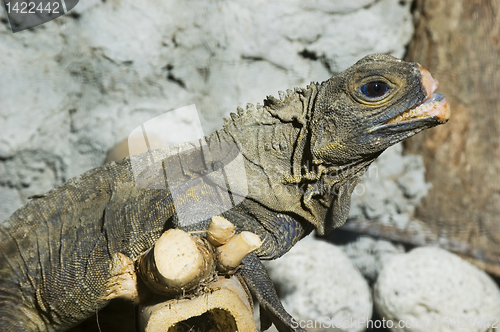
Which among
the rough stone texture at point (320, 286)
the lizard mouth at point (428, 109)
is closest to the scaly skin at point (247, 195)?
the lizard mouth at point (428, 109)

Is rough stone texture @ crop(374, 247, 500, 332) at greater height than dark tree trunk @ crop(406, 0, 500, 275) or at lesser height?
lesser

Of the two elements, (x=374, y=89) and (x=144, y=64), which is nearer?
(x=374, y=89)

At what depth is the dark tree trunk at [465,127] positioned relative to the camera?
12.3 ft

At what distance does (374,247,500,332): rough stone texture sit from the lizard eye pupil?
2042 mm

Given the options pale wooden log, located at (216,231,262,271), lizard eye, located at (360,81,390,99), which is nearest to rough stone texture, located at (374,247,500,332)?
lizard eye, located at (360,81,390,99)

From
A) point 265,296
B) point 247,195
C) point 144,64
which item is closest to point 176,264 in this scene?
point 265,296

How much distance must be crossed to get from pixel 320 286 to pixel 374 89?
6.31ft

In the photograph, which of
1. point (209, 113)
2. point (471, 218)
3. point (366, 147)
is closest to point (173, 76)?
point (209, 113)

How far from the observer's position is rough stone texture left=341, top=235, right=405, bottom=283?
432 cm

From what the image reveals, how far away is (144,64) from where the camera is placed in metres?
3.70

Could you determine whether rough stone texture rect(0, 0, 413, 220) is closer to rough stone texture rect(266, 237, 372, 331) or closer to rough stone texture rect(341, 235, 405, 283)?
rough stone texture rect(266, 237, 372, 331)

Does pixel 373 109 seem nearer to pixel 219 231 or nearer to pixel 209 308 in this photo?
pixel 219 231

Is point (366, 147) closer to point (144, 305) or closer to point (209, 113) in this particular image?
point (144, 305)

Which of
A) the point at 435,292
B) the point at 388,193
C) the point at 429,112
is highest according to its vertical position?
the point at 429,112
